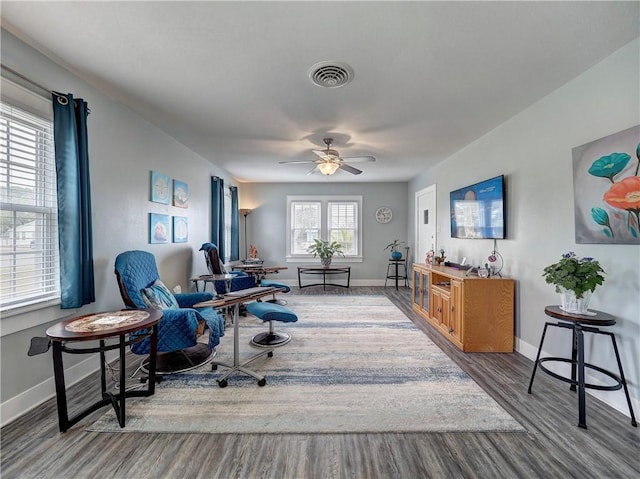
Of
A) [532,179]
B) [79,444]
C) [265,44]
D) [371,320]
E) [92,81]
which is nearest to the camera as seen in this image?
[79,444]

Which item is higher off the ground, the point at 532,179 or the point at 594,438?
the point at 532,179

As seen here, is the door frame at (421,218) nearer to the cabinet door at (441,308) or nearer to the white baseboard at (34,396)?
the cabinet door at (441,308)

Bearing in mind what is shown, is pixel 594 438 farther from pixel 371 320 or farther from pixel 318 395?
pixel 371 320

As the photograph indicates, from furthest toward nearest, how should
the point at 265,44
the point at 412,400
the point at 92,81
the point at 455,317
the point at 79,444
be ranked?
the point at 455,317
the point at 92,81
the point at 412,400
the point at 265,44
the point at 79,444

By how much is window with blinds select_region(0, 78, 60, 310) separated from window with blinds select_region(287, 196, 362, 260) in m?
5.03

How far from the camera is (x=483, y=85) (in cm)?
240

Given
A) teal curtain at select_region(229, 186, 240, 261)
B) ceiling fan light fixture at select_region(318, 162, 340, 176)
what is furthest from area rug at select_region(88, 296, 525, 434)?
teal curtain at select_region(229, 186, 240, 261)

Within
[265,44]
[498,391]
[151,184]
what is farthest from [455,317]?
[151,184]

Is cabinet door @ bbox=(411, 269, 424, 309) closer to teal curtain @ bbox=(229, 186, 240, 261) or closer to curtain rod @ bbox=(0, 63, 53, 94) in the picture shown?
teal curtain @ bbox=(229, 186, 240, 261)

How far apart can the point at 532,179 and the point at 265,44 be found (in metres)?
2.74

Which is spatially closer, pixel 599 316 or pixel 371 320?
pixel 599 316

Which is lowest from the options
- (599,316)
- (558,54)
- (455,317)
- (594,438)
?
(594,438)

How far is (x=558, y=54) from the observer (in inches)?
78.2

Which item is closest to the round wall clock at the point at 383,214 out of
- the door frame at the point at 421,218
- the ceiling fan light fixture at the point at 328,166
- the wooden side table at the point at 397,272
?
the door frame at the point at 421,218
